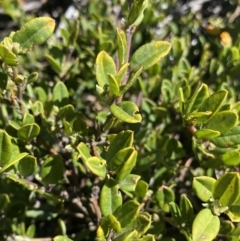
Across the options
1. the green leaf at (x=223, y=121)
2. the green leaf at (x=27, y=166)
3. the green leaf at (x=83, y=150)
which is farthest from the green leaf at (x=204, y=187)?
the green leaf at (x=27, y=166)

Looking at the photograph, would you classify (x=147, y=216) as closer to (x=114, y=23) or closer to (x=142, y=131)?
(x=142, y=131)

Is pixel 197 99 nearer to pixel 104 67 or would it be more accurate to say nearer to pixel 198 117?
pixel 198 117

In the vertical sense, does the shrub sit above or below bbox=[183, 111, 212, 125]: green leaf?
below

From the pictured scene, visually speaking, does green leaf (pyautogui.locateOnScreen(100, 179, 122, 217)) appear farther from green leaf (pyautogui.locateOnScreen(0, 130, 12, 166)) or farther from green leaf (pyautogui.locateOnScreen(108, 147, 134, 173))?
green leaf (pyautogui.locateOnScreen(0, 130, 12, 166))

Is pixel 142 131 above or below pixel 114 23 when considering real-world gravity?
below

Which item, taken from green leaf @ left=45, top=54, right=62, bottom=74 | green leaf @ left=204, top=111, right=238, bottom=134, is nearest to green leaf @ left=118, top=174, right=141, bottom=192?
green leaf @ left=204, top=111, right=238, bottom=134

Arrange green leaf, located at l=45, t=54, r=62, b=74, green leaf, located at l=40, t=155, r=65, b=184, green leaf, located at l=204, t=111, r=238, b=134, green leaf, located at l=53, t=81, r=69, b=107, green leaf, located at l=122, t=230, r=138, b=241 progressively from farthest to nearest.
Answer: green leaf, located at l=45, t=54, r=62, b=74 < green leaf, located at l=53, t=81, r=69, b=107 < green leaf, located at l=40, t=155, r=65, b=184 < green leaf, located at l=204, t=111, r=238, b=134 < green leaf, located at l=122, t=230, r=138, b=241

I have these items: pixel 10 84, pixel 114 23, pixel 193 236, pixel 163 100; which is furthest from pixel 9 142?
pixel 114 23

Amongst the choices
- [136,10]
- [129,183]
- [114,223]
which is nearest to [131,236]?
[114,223]
